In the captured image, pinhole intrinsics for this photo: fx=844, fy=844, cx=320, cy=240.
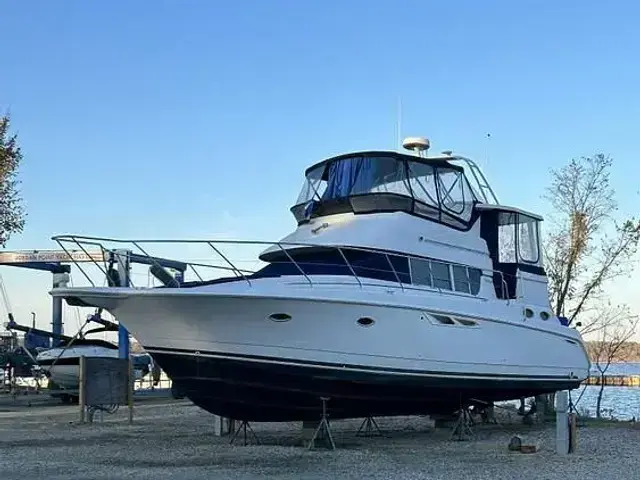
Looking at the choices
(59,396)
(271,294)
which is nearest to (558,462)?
(271,294)

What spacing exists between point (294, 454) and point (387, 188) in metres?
4.56

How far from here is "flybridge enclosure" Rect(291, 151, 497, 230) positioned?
Result: 1357 cm

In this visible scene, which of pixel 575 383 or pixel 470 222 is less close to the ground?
pixel 470 222

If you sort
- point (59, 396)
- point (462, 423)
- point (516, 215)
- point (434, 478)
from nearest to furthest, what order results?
point (434, 478) < point (462, 423) < point (516, 215) < point (59, 396)

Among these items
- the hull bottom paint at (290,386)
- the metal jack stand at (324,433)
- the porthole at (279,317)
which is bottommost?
the metal jack stand at (324,433)

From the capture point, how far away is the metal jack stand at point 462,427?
44.7 feet

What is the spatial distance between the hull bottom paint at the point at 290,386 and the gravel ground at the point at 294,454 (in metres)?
0.59

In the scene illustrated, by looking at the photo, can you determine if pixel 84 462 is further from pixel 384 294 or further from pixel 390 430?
pixel 390 430

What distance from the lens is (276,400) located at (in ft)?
38.3

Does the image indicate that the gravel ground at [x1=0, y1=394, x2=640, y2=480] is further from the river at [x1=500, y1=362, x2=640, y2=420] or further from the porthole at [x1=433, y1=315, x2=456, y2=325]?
the river at [x1=500, y1=362, x2=640, y2=420]

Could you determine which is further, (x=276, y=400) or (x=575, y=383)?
(x=575, y=383)

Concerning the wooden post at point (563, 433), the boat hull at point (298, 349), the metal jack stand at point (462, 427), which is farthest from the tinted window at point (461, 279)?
the wooden post at point (563, 433)

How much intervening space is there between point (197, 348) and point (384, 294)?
2661mm

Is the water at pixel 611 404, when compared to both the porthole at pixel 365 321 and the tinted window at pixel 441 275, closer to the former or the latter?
the tinted window at pixel 441 275
